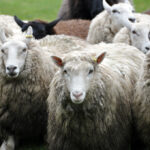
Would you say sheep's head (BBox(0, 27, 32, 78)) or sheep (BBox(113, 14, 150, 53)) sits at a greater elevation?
sheep's head (BBox(0, 27, 32, 78))

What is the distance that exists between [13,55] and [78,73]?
93 cm

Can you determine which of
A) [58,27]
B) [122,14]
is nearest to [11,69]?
[122,14]

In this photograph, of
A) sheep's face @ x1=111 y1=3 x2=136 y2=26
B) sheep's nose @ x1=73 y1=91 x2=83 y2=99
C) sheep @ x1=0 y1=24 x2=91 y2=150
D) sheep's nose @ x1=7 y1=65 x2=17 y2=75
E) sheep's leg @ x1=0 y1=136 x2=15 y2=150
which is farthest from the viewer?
sheep's face @ x1=111 y1=3 x2=136 y2=26

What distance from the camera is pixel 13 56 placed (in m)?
4.74

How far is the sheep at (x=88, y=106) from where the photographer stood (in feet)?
13.8

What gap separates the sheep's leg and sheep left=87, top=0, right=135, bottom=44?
2.51 metres

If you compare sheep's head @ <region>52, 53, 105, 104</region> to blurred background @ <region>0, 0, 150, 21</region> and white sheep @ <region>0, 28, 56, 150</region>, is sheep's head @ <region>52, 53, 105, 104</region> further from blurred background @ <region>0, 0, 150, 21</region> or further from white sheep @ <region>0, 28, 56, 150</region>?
blurred background @ <region>0, 0, 150, 21</region>

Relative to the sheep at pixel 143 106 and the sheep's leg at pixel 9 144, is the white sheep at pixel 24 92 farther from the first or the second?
the sheep at pixel 143 106

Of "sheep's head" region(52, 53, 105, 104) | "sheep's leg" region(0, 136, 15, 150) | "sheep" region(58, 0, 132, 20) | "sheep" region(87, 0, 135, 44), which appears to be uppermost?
"sheep's head" region(52, 53, 105, 104)

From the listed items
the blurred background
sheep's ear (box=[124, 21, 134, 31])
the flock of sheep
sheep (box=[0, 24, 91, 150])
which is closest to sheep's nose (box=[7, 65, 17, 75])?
the flock of sheep

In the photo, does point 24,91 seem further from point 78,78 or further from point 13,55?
point 78,78

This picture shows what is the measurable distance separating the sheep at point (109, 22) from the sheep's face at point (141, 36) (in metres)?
0.55

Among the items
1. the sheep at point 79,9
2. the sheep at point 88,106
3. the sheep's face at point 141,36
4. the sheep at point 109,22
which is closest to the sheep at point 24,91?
the sheep at point 88,106

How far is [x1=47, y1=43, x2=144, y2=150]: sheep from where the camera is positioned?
4.20 metres
